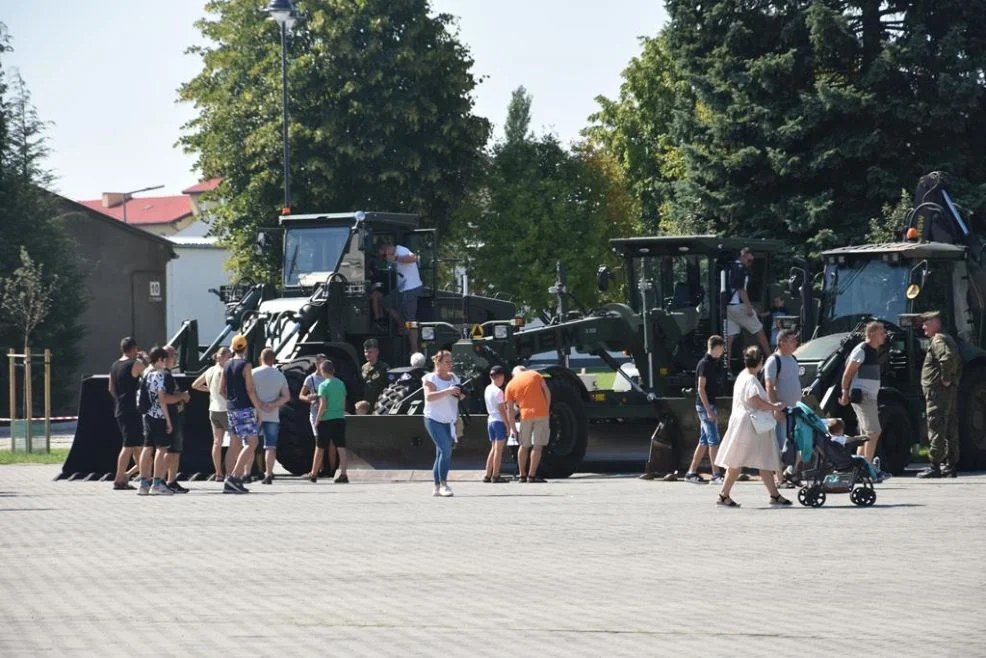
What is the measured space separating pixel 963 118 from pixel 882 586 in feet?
96.1

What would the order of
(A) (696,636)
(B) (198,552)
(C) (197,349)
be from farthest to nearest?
(C) (197,349) < (B) (198,552) < (A) (696,636)

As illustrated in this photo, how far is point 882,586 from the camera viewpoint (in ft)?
39.2

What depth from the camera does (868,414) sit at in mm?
21875

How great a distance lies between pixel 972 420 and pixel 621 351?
496 cm

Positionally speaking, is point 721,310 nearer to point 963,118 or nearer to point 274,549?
point 274,549

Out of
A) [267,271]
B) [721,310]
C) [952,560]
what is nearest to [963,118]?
[721,310]

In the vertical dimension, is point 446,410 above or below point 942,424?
above

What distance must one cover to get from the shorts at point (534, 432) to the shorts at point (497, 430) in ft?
0.85

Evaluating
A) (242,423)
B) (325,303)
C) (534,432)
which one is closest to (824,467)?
(534,432)

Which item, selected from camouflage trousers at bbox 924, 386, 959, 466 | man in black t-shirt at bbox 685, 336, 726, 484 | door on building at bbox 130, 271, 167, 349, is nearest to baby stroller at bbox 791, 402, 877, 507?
man in black t-shirt at bbox 685, 336, 726, 484

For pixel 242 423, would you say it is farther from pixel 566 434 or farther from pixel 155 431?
pixel 566 434

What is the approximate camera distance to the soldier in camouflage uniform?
73.7 ft

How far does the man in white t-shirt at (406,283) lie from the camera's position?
29.2 metres

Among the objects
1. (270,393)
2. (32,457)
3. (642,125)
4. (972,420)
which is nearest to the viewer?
(270,393)
